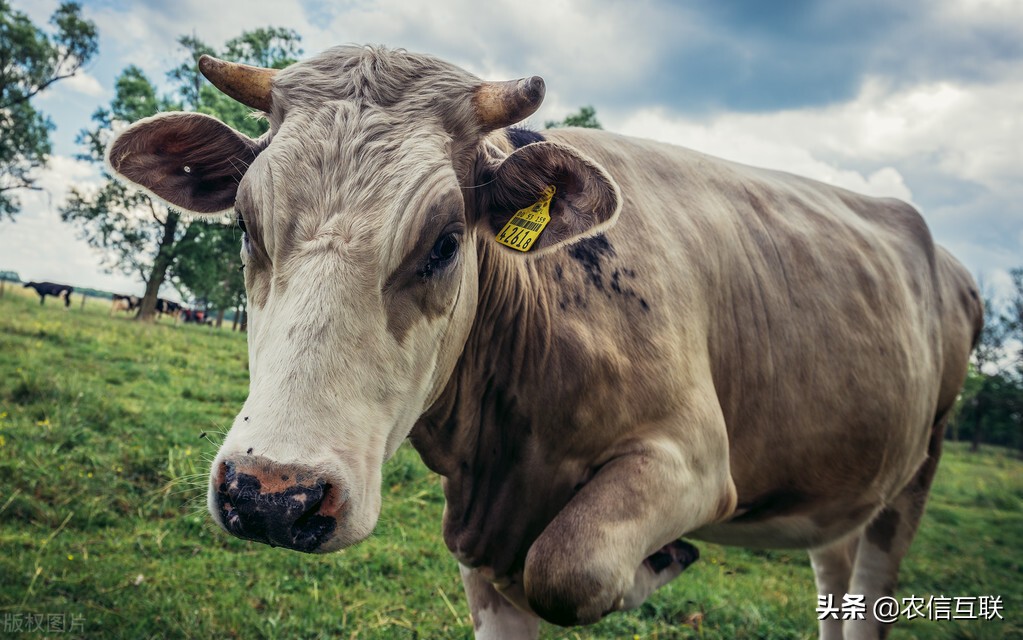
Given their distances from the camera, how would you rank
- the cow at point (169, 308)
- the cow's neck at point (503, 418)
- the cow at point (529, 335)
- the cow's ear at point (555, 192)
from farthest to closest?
the cow at point (169, 308), the cow's neck at point (503, 418), the cow's ear at point (555, 192), the cow at point (529, 335)

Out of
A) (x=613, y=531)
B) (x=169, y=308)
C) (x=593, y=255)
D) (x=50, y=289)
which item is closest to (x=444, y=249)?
(x=593, y=255)

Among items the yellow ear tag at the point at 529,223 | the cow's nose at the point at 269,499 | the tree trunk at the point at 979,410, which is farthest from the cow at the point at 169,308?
the tree trunk at the point at 979,410

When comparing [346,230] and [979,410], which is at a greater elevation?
[346,230]

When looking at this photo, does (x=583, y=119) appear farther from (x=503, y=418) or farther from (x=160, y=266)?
(x=503, y=418)

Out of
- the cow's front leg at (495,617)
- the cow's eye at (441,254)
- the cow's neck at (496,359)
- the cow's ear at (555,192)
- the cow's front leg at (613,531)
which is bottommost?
the cow's front leg at (495,617)

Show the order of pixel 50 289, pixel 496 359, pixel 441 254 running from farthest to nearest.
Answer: pixel 50 289 < pixel 496 359 < pixel 441 254

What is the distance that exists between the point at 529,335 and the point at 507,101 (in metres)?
0.85

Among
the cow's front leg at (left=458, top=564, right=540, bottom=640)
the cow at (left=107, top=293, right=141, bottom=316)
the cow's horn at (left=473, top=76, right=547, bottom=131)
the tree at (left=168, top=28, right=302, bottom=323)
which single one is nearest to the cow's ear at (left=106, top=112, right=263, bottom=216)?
the cow's horn at (left=473, top=76, right=547, bottom=131)

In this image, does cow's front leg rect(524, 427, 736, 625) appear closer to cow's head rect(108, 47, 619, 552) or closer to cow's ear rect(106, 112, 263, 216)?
cow's head rect(108, 47, 619, 552)

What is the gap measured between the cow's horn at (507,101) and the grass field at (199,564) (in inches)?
55.7

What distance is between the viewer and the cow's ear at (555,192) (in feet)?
7.22

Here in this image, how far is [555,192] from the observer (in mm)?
2277

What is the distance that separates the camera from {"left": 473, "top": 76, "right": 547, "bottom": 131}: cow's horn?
213cm

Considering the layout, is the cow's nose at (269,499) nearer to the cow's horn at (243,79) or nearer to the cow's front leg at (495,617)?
the cow's horn at (243,79)
